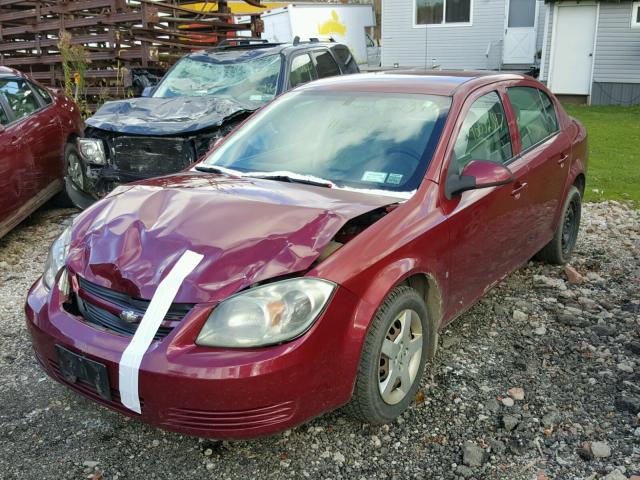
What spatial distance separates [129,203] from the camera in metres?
3.14

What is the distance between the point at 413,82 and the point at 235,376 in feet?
7.56

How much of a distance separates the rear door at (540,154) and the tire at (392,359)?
1.54 metres

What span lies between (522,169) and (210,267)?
2.35 metres

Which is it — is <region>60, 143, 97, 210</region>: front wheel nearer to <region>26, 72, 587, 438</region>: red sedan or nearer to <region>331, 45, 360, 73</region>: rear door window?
<region>26, 72, 587, 438</region>: red sedan

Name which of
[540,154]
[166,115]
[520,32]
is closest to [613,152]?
[540,154]

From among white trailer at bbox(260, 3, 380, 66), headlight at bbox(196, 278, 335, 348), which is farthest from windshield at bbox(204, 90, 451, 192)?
white trailer at bbox(260, 3, 380, 66)

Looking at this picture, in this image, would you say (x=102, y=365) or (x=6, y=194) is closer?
(x=102, y=365)

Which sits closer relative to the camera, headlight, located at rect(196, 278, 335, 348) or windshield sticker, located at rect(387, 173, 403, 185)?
headlight, located at rect(196, 278, 335, 348)

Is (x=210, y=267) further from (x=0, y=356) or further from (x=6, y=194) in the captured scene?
(x=6, y=194)

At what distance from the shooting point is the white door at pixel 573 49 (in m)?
17.2

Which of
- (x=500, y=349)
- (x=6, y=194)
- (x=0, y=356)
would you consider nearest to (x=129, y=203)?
(x=0, y=356)

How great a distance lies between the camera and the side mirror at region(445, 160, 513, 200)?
3.22m

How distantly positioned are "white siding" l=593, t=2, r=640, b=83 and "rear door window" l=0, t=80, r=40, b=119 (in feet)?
50.7

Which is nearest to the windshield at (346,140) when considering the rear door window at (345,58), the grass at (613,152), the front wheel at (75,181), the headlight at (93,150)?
the headlight at (93,150)
